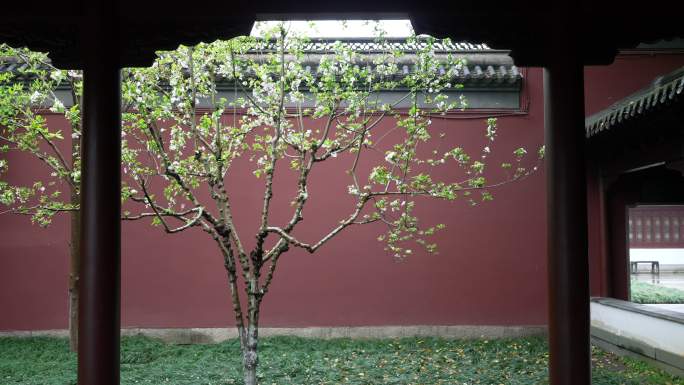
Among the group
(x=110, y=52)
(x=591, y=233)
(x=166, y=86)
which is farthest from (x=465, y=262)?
(x=110, y=52)

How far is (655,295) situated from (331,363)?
826 cm

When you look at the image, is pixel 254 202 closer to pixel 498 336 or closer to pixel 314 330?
pixel 314 330

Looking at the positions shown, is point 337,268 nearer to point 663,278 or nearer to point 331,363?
point 331,363

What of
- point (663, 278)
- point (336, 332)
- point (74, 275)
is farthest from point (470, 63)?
point (663, 278)

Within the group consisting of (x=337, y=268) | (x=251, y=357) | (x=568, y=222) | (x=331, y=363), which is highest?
(x=568, y=222)

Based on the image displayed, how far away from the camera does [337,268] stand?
26.5 ft

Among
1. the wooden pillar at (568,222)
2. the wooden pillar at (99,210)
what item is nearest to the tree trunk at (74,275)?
the wooden pillar at (99,210)

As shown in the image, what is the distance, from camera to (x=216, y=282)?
8.02m

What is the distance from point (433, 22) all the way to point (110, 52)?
1590 mm

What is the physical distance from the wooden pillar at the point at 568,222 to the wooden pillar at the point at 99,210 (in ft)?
7.17

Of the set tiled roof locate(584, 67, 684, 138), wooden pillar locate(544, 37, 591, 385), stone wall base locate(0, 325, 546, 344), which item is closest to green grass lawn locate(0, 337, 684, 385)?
stone wall base locate(0, 325, 546, 344)

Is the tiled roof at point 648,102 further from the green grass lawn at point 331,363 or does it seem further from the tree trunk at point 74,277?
the tree trunk at point 74,277

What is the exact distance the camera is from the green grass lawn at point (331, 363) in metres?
5.99

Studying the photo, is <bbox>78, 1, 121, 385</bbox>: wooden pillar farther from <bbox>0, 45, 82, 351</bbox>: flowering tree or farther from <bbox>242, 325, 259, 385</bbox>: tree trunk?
<bbox>242, 325, 259, 385</bbox>: tree trunk
